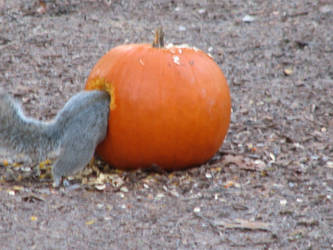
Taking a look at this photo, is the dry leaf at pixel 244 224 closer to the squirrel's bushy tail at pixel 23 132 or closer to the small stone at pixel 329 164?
the small stone at pixel 329 164

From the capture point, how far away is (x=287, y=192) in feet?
13.9

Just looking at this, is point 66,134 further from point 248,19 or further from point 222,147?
point 248,19

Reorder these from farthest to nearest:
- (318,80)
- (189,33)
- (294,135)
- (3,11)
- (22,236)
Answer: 1. (3,11)
2. (189,33)
3. (318,80)
4. (294,135)
5. (22,236)

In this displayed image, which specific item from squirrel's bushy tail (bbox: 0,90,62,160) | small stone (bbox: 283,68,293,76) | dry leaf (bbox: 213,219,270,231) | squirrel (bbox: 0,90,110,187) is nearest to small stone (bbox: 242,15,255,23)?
small stone (bbox: 283,68,293,76)

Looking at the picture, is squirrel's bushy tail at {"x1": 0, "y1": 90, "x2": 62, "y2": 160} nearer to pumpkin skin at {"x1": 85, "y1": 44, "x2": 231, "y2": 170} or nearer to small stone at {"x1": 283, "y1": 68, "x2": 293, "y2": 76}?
pumpkin skin at {"x1": 85, "y1": 44, "x2": 231, "y2": 170}

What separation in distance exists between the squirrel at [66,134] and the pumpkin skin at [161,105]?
5.0 inches

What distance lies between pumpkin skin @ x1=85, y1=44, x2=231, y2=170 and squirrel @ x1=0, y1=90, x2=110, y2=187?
0.13m

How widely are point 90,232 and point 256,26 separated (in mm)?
4802

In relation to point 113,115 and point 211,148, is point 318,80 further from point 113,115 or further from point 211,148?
point 113,115

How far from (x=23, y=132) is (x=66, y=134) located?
0.93ft

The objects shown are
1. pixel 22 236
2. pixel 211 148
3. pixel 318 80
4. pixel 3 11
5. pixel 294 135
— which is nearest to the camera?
pixel 22 236

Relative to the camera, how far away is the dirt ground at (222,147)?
3.63 meters

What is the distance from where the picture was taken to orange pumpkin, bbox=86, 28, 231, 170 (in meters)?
4.31

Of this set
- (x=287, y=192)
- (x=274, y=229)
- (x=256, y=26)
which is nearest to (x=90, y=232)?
(x=274, y=229)
